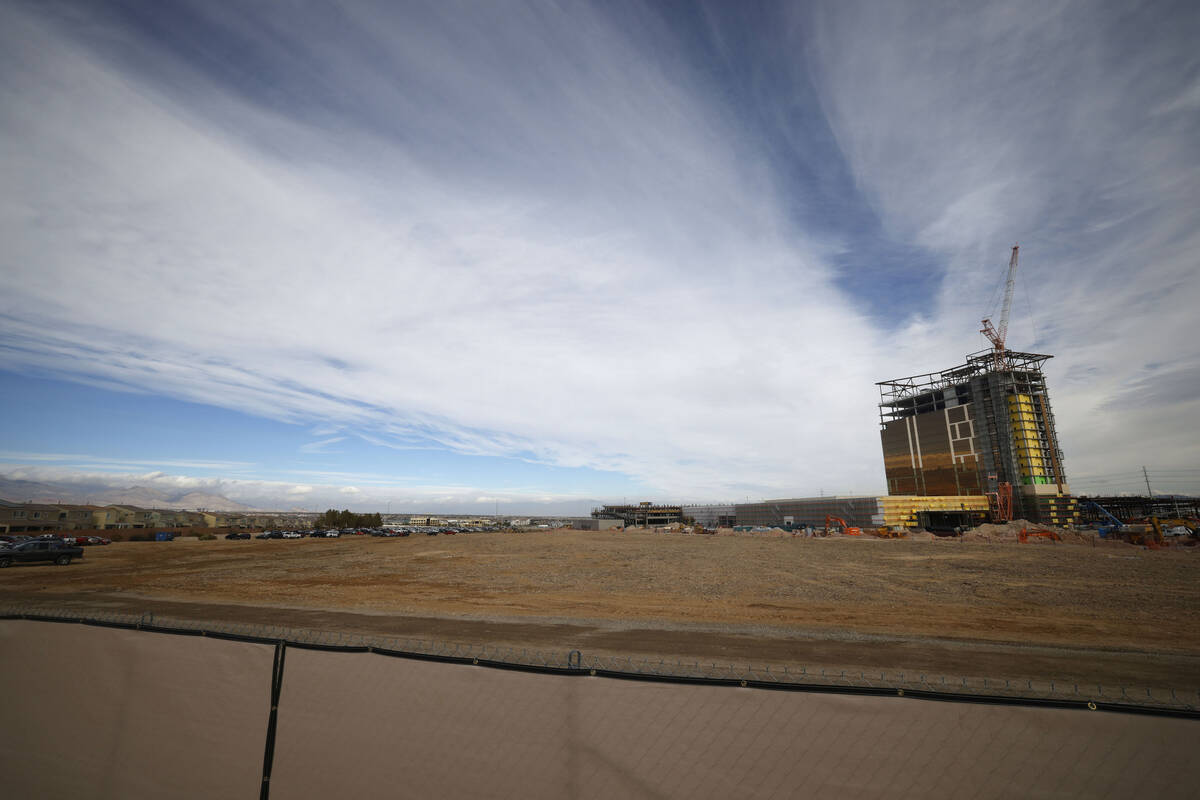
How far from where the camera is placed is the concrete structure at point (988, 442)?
358 ft

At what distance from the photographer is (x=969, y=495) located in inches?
4528

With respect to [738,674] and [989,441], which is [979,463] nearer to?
[989,441]

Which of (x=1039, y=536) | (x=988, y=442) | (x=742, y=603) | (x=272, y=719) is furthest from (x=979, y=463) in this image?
(x=272, y=719)

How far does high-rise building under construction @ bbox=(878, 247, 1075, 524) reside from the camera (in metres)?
109

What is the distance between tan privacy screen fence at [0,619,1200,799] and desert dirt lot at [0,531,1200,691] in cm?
1139

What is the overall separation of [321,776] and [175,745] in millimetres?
1710

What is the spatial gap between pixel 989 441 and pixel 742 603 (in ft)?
403

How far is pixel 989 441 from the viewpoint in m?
115

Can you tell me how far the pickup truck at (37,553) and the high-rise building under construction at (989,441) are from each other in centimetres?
14079

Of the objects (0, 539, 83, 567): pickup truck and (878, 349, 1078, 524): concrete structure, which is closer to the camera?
(0, 539, 83, 567): pickup truck

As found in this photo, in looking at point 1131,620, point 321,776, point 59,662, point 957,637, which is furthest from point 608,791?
point 1131,620

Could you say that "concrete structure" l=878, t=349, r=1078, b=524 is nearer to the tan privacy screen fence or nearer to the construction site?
the construction site

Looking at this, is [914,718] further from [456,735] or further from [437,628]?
[437,628]

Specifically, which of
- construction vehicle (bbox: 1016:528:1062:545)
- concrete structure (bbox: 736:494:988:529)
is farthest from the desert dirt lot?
concrete structure (bbox: 736:494:988:529)
